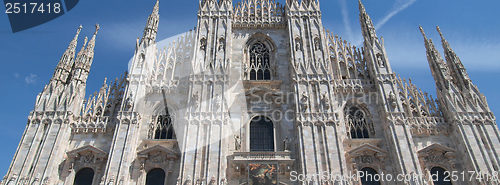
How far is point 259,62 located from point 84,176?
12802 millimetres

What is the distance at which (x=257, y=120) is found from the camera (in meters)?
22.3

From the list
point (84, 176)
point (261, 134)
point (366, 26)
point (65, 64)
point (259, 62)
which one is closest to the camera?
point (84, 176)

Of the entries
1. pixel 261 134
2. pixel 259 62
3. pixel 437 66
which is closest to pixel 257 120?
pixel 261 134

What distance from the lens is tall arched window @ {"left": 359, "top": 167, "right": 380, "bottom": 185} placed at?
1972 centimetres

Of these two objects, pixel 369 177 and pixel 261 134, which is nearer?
pixel 369 177

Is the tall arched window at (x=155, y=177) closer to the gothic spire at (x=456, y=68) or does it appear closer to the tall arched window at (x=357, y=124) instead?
the tall arched window at (x=357, y=124)

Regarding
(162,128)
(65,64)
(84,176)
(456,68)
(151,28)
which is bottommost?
(84,176)

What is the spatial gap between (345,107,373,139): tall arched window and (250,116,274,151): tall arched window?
456cm

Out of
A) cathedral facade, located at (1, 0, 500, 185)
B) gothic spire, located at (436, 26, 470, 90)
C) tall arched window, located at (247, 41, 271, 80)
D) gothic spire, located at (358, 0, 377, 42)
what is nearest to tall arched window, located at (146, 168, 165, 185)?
cathedral facade, located at (1, 0, 500, 185)

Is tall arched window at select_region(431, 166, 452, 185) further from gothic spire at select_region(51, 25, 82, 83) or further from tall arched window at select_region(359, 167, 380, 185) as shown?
gothic spire at select_region(51, 25, 82, 83)

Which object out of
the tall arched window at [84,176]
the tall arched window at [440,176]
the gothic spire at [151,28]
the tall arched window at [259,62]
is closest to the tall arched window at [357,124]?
the tall arched window at [440,176]

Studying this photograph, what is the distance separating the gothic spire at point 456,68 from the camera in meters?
22.2

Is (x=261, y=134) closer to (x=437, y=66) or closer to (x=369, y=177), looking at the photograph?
(x=369, y=177)

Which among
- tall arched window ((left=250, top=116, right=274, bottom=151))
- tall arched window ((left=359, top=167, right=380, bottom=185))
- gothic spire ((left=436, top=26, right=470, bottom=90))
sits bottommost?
tall arched window ((left=359, top=167, right=380, bottom=185))
